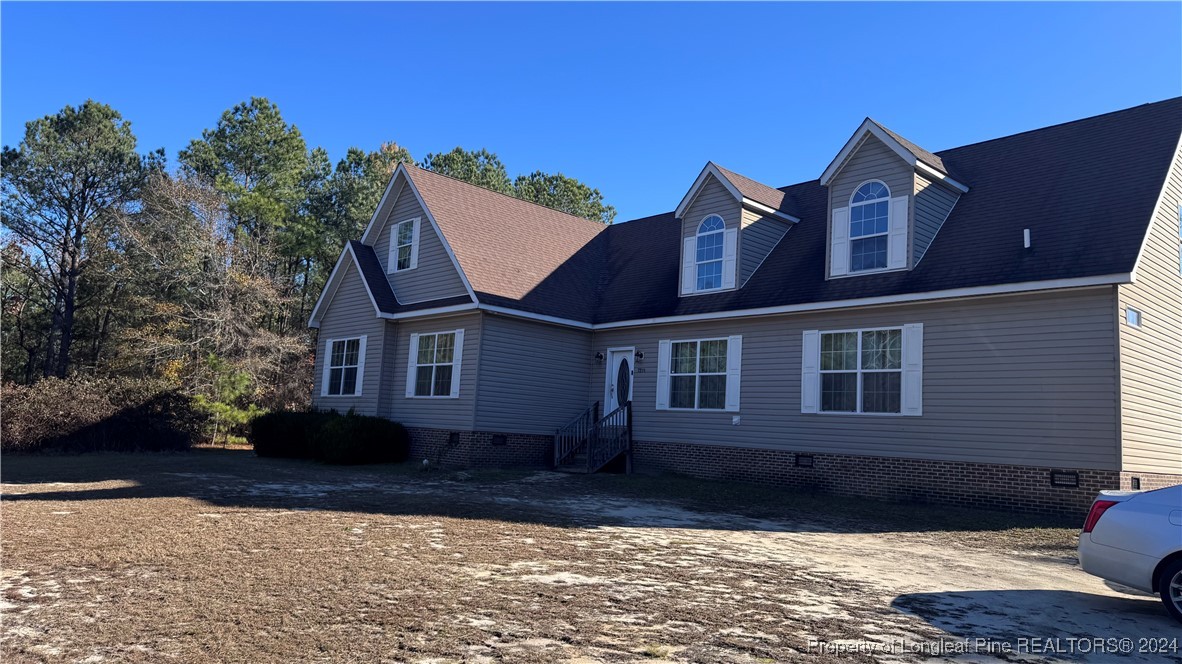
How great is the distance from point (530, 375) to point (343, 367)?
6.26 meters

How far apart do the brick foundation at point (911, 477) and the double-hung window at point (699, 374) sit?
99cm

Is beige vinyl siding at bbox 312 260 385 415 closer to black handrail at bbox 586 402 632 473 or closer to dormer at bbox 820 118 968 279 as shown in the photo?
black handrail at bbox 586 402 632 473

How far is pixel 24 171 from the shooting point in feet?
105

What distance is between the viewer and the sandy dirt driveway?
190 inches

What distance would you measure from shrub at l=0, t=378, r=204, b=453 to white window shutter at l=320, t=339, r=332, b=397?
3554 millimetres

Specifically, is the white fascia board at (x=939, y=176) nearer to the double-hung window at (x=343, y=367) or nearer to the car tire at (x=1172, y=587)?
the car tire at (x=1172, y=587)

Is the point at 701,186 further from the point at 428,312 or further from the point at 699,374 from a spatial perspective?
the point at 428,312

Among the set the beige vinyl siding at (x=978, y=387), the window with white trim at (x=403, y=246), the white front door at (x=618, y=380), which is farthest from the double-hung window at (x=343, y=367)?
the beige vinyl siding at (x=978, y=387)

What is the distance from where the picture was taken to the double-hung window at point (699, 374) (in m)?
16.7

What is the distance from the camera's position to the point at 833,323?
1516cm

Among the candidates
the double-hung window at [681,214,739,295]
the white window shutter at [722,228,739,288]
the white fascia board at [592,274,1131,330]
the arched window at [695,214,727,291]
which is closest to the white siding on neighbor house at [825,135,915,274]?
the white fascia board at [592,274,1131,330]

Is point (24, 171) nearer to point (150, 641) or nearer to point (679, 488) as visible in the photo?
point (679, 488)

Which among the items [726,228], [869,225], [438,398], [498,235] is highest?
[498,235]

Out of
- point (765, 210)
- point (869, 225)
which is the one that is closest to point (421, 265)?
point (765, 210)
